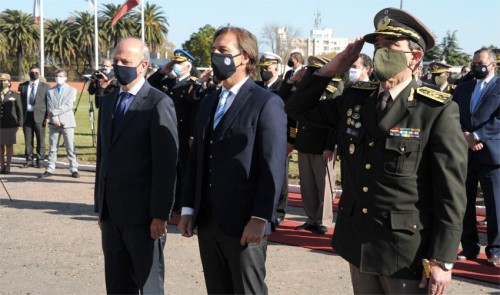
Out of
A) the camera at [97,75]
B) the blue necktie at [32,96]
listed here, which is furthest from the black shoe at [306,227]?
the blue necktie at [32,96]

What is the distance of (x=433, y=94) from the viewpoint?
311 cm

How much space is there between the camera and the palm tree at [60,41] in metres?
71.1

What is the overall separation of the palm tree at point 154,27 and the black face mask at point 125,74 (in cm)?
7331

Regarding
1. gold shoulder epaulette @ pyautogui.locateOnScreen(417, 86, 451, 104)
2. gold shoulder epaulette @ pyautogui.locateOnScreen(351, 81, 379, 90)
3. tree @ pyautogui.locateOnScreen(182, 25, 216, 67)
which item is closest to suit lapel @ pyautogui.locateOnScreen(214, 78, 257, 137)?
gold shoulder epaulette @ pyautogui.locateOnScreen(351, 81, 379, 90)

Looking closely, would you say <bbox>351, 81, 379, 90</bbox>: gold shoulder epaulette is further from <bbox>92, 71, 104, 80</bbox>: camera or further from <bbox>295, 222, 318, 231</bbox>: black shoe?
<bbox>92, 71, 104, 80</bbox>: camera

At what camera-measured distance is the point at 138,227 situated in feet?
13.7

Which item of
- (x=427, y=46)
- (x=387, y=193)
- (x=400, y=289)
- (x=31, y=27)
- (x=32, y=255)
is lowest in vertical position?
(x=32, y=255)

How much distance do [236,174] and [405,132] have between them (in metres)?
0.98

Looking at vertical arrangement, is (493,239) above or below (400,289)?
below

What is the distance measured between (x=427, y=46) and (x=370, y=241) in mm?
989

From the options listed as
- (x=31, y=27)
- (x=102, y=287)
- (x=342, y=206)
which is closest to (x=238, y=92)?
(x=342, y=206)

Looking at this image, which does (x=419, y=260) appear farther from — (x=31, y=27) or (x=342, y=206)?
(x=31, y=27)

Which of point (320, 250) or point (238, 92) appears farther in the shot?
point (320, 250)

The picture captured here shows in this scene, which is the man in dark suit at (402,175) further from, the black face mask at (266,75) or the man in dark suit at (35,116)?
the man in dark suit at (35,116)
